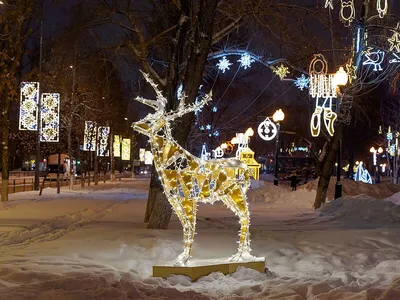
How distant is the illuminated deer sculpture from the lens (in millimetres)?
9852

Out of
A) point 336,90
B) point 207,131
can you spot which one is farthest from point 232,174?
point 207,131

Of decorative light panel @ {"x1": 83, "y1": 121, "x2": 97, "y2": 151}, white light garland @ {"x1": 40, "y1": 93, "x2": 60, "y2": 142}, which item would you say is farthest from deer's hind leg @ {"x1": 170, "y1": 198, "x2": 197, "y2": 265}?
decorative light panel @ {"x1": 83, "y1": 121, "x2": 97, "y2": 151}

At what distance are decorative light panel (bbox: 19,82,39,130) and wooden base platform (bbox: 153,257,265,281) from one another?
17.9 meters

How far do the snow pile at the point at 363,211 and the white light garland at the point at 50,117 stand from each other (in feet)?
55.6

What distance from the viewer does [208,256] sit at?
37.4 feet

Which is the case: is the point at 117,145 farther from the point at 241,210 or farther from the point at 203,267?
the point at 203,267

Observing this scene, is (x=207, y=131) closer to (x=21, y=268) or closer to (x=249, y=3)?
(x=249, y=3)

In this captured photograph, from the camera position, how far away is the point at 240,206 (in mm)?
10461

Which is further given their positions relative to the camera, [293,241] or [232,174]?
[293,241]

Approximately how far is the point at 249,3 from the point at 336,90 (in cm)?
609

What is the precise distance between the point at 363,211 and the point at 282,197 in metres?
10.3

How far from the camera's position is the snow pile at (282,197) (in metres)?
27.8

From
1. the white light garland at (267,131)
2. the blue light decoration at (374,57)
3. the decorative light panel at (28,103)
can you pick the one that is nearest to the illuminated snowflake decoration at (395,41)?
the blue light decoration at (374,57)

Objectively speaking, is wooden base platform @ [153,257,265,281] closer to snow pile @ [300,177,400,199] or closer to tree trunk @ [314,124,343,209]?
tree trunk @ [314,124,343,209]
